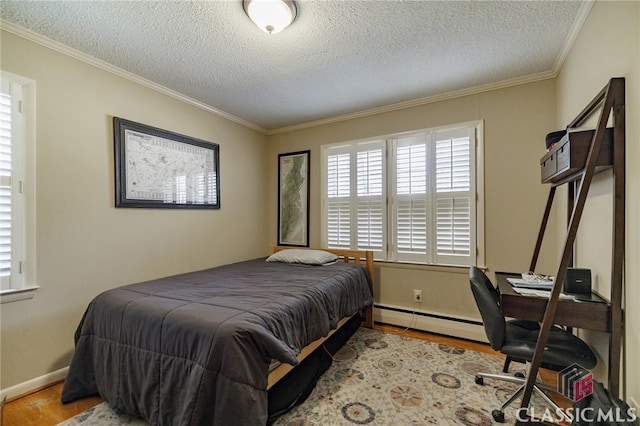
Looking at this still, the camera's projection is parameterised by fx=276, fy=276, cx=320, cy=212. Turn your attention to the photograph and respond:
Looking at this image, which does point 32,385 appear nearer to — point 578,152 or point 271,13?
point 271,13

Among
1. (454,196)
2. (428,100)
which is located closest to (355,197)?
(454,196)

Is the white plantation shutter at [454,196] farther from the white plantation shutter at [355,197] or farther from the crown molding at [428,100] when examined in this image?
the white plantation shutter at [355,197]

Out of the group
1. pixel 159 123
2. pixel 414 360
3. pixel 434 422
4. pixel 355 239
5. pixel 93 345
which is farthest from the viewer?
pixel 355 239

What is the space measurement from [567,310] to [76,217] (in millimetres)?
3337

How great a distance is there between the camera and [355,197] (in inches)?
136

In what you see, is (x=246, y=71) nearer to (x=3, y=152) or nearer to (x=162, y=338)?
(x=3, y=152)

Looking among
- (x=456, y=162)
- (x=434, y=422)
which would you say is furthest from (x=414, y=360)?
(x=456, y=162)

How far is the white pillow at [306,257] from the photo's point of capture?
3.09 m

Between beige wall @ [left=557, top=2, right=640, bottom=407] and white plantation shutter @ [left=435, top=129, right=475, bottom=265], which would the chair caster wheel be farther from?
white plantation shutter @ [left=435, top=129, right=475, bottom=265]

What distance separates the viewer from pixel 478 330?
2762 mm

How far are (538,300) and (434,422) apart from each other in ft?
3.07

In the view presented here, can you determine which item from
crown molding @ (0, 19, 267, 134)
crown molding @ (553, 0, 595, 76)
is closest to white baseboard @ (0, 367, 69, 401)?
crown molding @ (0, 19, 267, 134)

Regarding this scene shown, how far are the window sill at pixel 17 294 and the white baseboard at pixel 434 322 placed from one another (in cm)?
307

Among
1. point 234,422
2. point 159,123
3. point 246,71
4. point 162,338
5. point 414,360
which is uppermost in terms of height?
point 246,71
